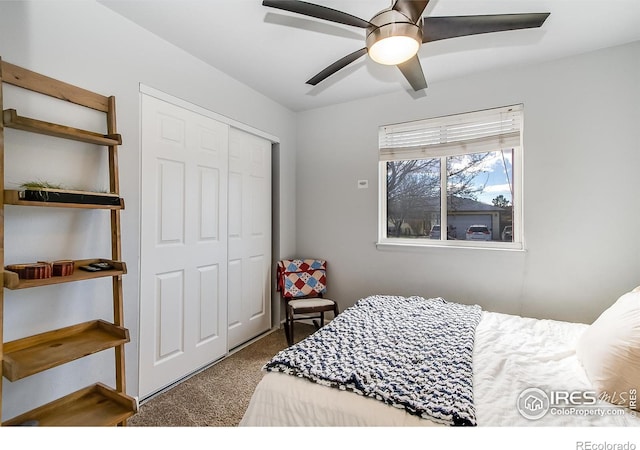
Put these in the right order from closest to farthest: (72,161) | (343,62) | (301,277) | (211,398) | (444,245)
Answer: (72,161)
(343,62)
(211,398)
(444,245)
(301,277)

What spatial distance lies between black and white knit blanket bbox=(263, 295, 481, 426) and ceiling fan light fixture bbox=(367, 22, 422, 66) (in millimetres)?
1504

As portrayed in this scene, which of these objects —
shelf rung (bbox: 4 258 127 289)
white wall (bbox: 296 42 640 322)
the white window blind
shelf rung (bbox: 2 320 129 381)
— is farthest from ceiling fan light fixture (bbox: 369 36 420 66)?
shelf rung (bbox: 2 320 129 381)

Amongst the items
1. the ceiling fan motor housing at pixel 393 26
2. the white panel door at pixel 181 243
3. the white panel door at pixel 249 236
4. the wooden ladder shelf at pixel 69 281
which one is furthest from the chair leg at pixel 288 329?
the ceiling fan motor housing at pixel 393 26

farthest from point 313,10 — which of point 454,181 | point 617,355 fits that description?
point 454,181

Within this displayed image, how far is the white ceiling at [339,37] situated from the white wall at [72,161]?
0.72ft

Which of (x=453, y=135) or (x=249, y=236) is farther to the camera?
(x=249, y=236)

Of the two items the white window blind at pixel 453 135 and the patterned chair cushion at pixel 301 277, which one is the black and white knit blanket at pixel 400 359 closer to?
the patterned chair cushion at pixel 301 277

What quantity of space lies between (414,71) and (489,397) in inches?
67.0

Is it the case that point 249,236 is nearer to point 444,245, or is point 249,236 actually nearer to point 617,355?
point 444,245

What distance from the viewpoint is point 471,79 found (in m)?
2.62

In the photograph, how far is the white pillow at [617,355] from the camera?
106cm

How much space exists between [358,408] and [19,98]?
83.0 inches

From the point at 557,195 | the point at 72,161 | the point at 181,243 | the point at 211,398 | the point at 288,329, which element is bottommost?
the point at 211,398

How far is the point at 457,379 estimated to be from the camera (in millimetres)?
1195
